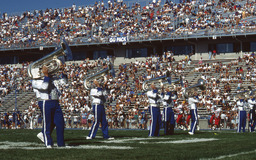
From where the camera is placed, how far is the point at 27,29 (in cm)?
5153

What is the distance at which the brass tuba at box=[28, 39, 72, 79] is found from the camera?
950 cm

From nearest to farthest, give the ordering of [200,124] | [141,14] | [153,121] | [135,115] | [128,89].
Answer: [153,121]
[200,124]
[135,115]
[128,89]
[141,14]

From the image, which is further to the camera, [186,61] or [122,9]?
[122,9]

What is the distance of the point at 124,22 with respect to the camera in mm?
45000

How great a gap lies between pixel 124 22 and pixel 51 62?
35723 millimetres

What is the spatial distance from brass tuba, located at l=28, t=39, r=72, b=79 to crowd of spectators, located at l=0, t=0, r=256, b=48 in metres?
29.4

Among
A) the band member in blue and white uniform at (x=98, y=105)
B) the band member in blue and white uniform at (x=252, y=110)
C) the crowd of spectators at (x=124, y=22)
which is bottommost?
the band member in blue and white uniform at (x=252, y=110)

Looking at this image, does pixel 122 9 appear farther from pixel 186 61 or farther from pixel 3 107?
pixel 3 107

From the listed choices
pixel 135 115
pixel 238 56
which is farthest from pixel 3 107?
pixel 238 56

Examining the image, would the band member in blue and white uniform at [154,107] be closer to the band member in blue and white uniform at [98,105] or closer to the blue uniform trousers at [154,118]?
the blue uniform trousers at [154,118]

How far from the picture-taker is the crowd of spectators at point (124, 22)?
130 ft

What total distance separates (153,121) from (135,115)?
1522cm

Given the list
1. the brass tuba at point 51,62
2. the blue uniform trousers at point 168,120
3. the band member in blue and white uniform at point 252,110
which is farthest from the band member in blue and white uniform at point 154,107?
the band member in blue and white uniform at point 252,110

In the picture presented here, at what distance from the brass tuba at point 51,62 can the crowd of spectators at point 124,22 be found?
29.4 m
